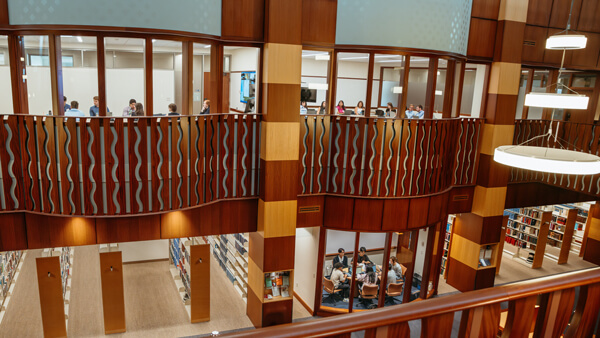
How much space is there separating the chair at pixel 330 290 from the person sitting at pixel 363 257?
794 mm

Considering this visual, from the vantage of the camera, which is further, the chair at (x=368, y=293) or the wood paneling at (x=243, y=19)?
the chair at (x=368, y=293)

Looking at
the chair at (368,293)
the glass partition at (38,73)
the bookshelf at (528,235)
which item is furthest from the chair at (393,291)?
the glass partition at (38,73)

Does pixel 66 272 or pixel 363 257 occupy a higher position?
pixel 363 257

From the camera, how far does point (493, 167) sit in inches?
422

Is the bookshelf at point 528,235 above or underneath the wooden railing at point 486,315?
underneath

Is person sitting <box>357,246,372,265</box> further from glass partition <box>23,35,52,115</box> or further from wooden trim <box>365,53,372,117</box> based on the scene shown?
glass partition <box>23,35,52,115</box>

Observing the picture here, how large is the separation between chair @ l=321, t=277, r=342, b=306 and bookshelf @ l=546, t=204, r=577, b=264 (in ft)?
24.0

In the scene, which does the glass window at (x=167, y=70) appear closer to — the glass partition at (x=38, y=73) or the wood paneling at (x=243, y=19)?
the wood paneling at (x=243, y=19)

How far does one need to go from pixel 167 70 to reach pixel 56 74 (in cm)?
173

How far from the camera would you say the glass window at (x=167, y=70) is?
7341 mm

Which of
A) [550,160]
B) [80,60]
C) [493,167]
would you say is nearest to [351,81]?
[493,167]

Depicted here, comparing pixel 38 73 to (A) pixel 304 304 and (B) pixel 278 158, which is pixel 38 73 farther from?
(A) pixel 304 304

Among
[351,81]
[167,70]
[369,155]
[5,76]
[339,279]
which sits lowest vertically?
[339,279]

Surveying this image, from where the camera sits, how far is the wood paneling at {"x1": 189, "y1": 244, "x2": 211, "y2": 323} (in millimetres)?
8891
